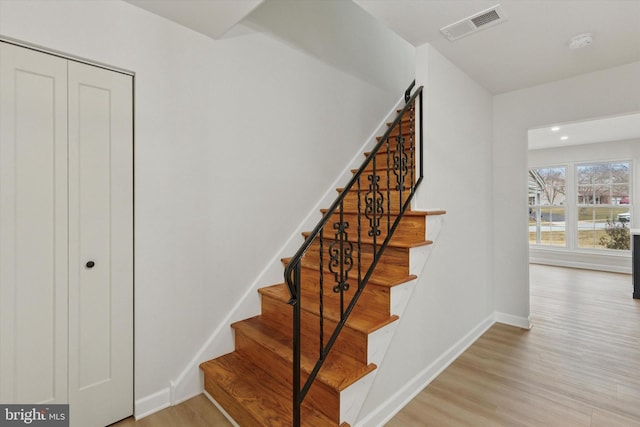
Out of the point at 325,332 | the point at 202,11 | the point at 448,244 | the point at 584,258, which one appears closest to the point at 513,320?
the point at 448,244

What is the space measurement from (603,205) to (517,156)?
4850mm

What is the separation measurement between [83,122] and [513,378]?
3417 millimetres

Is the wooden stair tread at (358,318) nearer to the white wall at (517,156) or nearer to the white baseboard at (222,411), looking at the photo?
the white baseboard at (222,411)

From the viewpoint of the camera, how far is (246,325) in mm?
2418

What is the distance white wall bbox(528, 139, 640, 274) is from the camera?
6148 mm

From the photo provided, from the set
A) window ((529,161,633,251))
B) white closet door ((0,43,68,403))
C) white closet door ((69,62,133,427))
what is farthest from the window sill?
white closet door ((0,43,68,403))

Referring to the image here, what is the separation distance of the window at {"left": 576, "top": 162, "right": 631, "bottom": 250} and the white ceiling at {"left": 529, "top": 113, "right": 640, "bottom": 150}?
0.66 m

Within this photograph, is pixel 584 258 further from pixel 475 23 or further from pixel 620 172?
pixel 475 23

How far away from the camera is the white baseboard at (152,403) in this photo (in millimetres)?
1997

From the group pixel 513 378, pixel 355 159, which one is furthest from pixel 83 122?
pixel 513 378

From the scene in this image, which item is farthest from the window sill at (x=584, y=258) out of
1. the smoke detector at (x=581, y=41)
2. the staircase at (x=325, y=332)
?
the staircase at (x=325, y=332)

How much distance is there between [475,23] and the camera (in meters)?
2.18

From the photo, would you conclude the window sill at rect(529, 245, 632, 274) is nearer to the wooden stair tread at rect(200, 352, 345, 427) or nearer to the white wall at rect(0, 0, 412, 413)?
the white wall at rect(0, 0, 412, 413)

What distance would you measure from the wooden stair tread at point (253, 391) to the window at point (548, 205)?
7.62 metres
